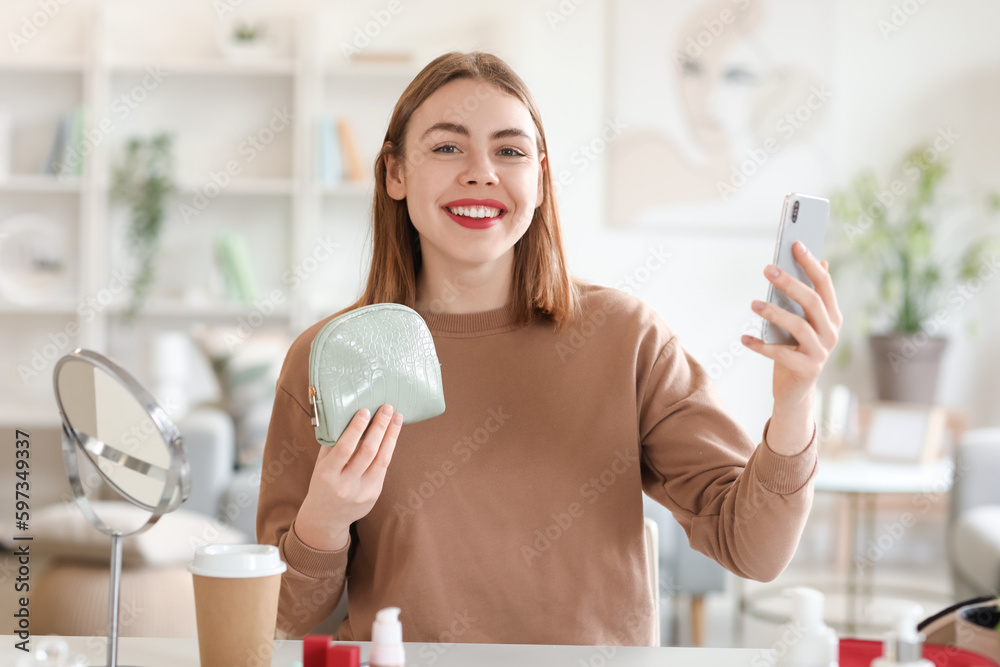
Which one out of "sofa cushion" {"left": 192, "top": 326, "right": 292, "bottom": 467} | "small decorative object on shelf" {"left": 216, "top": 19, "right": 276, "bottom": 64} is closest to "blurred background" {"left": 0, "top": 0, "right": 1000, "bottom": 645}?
"small decorative object on shelf" {"left": 216, "top": 19, "right": 276, "bottom": 64}

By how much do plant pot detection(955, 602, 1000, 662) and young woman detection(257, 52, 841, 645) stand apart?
0.19 metres

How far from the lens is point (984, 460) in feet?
8.93

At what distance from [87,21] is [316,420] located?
3.79m

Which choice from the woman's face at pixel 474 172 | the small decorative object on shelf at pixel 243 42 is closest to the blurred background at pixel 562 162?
the small decorative object on shelf at pixel 243 42

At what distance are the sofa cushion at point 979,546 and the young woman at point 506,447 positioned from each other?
4.90 feet

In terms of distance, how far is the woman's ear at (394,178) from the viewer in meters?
1.28

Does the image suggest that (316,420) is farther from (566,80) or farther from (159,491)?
(566,80)

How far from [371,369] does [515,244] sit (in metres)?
0.42

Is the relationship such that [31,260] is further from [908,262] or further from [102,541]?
[908,262]

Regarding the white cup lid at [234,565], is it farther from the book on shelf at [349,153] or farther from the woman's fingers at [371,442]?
the book on shelf at [349,153]

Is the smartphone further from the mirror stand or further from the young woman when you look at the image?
the mirror stand

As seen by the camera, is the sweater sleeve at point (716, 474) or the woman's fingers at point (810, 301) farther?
the sweater sleeve at point (716, 474)

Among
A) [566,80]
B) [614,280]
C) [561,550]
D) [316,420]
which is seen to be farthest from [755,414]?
[316,420]

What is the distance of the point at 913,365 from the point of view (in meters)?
3.85
